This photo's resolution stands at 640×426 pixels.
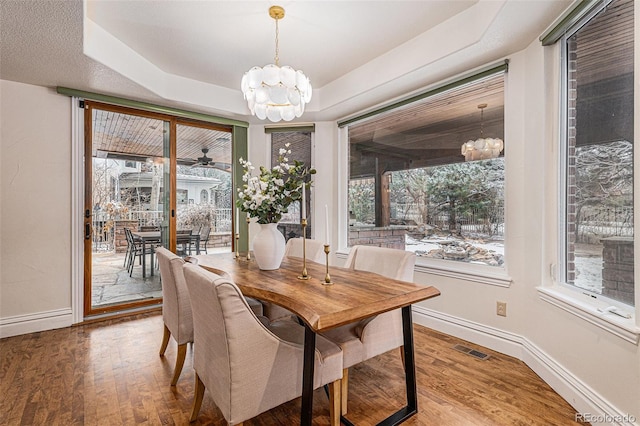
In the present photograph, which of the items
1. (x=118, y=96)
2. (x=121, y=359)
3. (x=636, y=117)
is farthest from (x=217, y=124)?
(x=636, y=117)

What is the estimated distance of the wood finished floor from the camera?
5.54ft

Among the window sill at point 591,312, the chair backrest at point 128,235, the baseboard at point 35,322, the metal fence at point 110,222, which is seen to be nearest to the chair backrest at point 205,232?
the metal fence at point 110,222

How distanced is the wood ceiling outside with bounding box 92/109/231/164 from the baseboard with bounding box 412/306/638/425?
10.6 ft

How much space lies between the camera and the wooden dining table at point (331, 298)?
4.26 feet

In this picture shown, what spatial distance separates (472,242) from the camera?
279 cm

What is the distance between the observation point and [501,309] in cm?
247

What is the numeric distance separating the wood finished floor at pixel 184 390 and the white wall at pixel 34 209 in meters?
0.38

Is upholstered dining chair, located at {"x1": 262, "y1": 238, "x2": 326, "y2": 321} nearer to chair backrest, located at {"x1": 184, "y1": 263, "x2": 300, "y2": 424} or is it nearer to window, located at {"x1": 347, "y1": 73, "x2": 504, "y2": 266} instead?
chair backrest, located at {"x1": 184, "y1": 263, "x2": 300, "y2": 424}

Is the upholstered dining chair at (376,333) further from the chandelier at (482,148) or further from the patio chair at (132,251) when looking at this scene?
the patio chair at (132,251)

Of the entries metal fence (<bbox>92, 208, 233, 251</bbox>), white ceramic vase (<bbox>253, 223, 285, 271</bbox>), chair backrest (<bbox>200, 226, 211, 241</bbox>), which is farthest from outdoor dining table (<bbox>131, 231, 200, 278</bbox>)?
white ceramic vase (<bbox>253, 223, 285, 271</bbox>)

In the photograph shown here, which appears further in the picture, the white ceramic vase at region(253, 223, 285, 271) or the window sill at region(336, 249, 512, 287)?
the window sill at region(336, 249, 512, 287)

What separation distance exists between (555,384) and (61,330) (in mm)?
4098

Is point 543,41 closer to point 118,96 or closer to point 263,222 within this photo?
point 263,222

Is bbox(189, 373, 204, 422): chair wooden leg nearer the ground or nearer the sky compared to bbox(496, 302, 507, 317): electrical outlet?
nearer the ground
